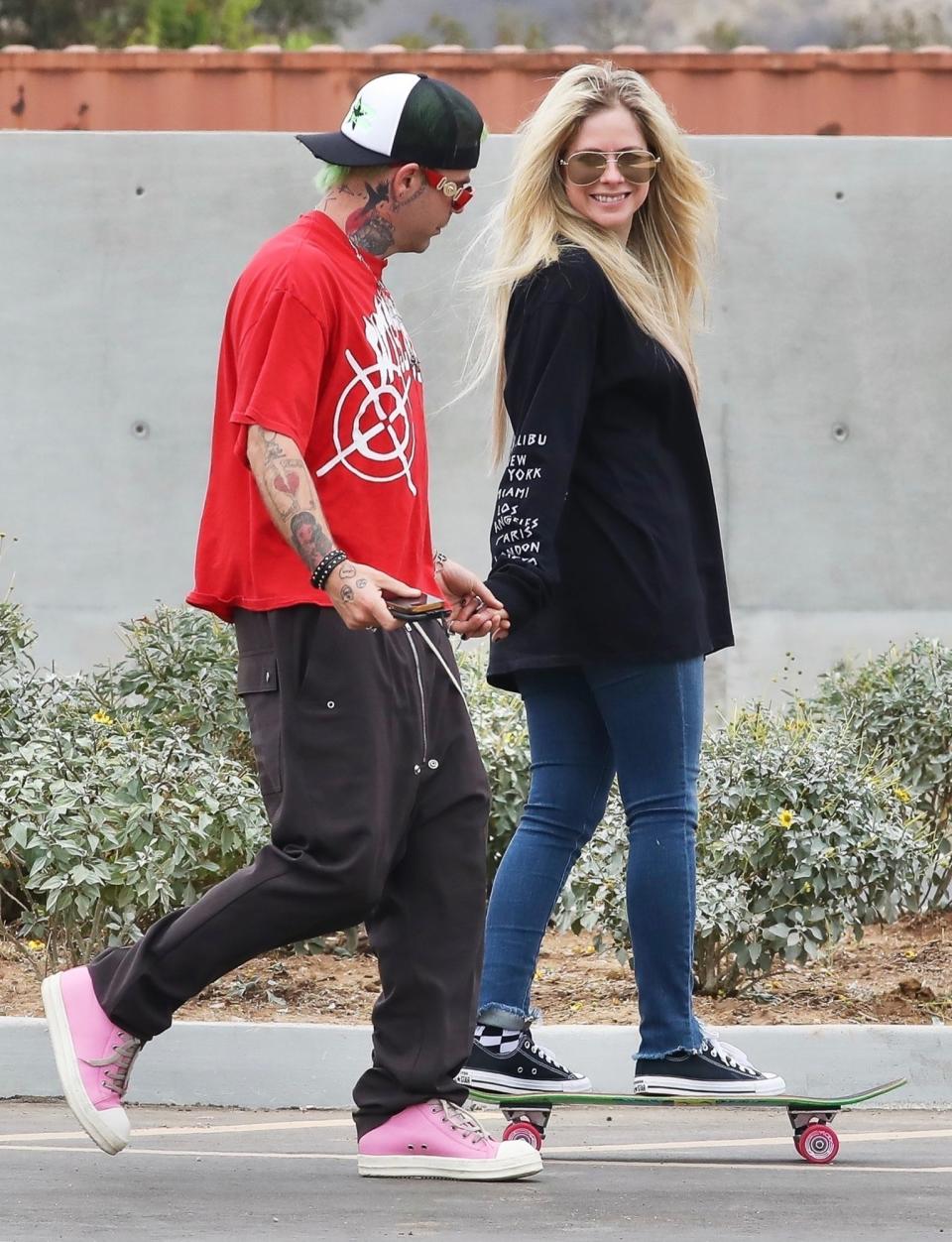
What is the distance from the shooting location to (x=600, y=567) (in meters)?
3.92

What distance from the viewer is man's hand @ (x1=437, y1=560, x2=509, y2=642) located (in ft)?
12.0

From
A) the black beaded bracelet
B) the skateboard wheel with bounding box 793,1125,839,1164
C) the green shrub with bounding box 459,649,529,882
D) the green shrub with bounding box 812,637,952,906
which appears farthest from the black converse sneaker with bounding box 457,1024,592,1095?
the green shrub with bounding box 812,637,952,906

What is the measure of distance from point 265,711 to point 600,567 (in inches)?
29.8

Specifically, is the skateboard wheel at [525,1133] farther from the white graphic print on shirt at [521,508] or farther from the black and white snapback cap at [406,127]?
the black and white snapback cap at [406,127]

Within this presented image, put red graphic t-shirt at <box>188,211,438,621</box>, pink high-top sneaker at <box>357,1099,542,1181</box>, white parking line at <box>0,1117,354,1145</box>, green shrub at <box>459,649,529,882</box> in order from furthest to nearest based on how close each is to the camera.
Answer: green shrub at <box>459,649,529,882</box> < white parking line at <box>0,1117,354,1145</box> < pink high-top sneaker at <box>357,1099,542,1181</box> < red graphic t-shirt at <box>188,211,438,621</box>

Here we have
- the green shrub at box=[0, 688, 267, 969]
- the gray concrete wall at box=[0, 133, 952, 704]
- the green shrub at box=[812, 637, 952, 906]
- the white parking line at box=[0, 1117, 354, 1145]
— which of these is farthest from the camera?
the gray concrete wall at box=[0, 133, 952, 704]

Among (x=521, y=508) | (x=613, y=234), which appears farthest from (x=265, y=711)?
(x=613, y=234)

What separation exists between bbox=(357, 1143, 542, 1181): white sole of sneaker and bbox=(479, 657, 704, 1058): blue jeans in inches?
14.5

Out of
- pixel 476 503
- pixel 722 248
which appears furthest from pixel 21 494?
pixel 722 248

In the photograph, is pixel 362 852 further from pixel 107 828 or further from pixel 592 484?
pixel 107 828

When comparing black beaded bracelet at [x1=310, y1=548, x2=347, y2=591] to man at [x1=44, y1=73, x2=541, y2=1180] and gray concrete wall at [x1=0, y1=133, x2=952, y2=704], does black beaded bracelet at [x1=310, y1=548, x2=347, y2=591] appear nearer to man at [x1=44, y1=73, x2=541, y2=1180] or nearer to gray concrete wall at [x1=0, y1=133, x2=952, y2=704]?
man at [x1=44, y1=73, x2=541, y2=1180]

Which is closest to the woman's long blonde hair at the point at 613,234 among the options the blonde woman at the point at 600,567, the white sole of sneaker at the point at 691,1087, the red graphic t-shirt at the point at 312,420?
the blonde woman at the point at 600,567

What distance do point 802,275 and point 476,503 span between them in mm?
1614

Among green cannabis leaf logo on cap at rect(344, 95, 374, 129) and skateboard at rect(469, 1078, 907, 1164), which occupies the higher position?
green cannabis leaf logo on cap at rect(344, 95, 374, 129)
